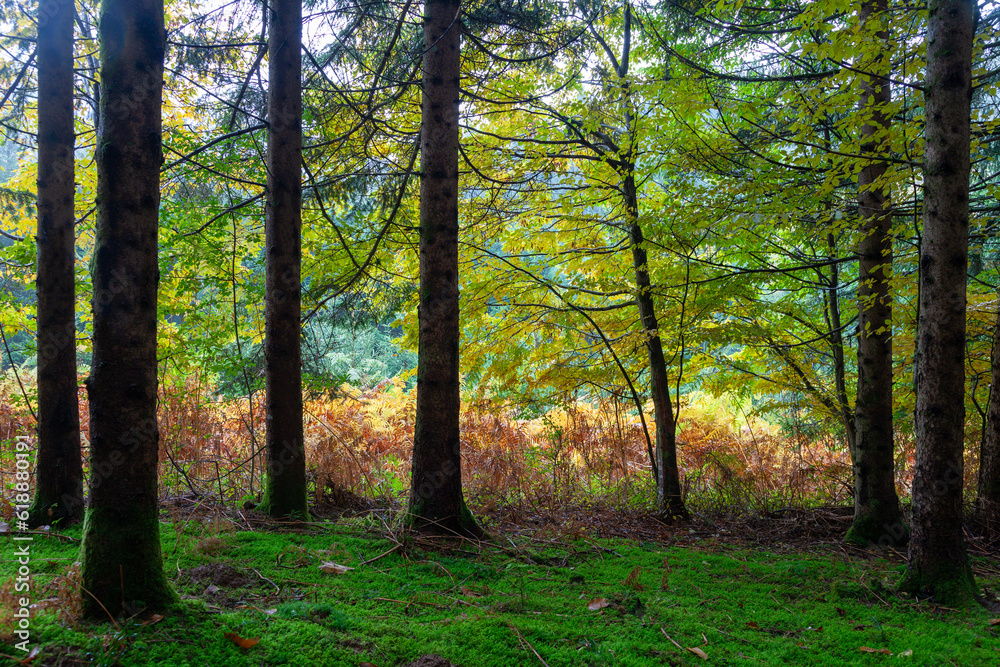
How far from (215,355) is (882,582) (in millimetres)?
7049

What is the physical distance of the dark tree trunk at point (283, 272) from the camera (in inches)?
192

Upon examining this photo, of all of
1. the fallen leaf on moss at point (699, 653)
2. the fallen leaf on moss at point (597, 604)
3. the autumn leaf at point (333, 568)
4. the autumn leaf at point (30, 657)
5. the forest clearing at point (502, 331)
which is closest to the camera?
the autumn leaf at point (30, 657)

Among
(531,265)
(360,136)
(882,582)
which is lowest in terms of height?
(882,582)

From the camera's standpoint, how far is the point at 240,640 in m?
2.29

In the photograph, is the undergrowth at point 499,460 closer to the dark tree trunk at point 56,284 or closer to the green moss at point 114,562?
the dark tree trunk at point 56,284

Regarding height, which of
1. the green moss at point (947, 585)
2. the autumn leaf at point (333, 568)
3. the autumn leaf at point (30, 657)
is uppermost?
the autumn leaf at point (30, 657)

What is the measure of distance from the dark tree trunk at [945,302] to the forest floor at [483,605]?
0.37m

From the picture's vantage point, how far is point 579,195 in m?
7.45

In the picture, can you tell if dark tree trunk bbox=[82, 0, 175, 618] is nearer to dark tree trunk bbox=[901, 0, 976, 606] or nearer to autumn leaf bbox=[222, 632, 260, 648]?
autumn leaf bbox=[222, 632, 260, 648]

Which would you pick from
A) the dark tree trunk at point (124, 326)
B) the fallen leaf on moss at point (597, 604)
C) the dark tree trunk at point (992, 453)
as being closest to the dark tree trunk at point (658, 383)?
the dark tree trunk at point (992, 453)

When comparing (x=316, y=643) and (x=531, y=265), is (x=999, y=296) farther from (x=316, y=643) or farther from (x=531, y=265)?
(x=316, y=643)

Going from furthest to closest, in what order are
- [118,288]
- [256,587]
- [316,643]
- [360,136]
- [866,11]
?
[360,136] < [866,11] < [256,587] < [316,643] < [118,288]

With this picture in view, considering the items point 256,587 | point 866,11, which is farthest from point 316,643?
point 866,11

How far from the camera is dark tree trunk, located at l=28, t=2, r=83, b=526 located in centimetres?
448
